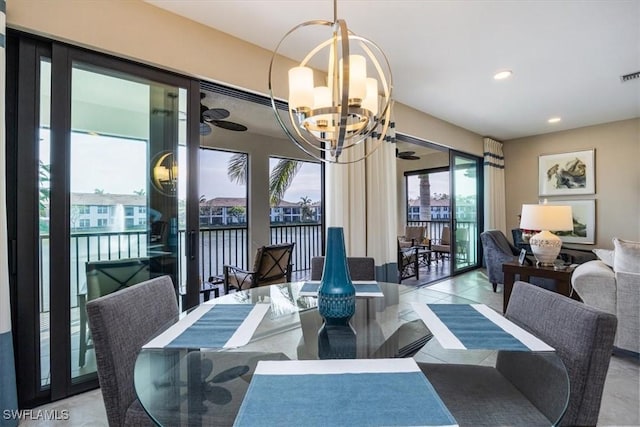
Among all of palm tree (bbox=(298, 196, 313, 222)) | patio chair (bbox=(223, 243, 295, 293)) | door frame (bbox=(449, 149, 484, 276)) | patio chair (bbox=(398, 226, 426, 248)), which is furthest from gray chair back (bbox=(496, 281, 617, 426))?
patio chair (bbox=(398, 226, 426, 248))

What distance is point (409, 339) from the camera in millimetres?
1285

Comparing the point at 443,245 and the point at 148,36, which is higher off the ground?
the point at 148,36

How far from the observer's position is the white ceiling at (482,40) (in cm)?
218

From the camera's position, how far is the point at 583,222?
5332 mm

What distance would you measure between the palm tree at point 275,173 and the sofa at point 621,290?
4.57 meters

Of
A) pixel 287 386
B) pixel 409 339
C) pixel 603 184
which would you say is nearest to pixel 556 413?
pixel 409 339

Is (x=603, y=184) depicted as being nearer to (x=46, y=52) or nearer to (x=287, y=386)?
(x=287, y=386)

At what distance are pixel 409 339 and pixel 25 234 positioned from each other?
217cm

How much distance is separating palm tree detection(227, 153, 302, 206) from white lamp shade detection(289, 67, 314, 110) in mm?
3979

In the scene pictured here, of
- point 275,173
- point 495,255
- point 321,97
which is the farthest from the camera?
point 275,173

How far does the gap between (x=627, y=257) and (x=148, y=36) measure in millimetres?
3802

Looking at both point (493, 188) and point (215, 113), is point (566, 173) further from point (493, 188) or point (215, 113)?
point (215, 113)

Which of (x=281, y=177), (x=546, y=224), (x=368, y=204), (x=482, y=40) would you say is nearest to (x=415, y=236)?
(x=281, y=177)

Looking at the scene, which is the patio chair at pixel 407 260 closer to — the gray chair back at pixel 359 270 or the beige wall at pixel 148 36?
the gray chair back at pixel 359 270
